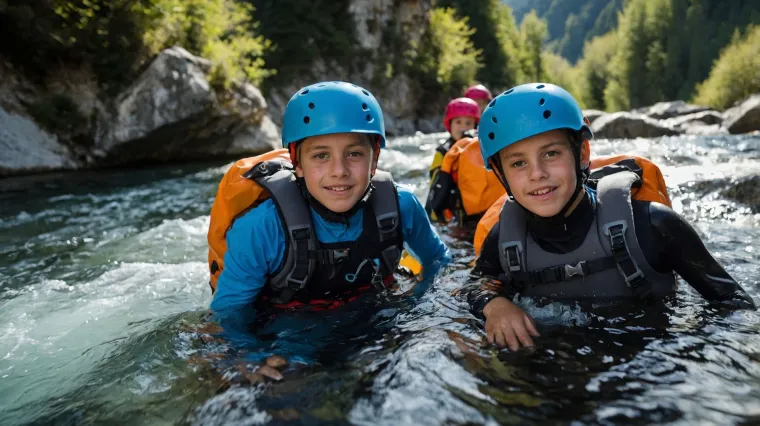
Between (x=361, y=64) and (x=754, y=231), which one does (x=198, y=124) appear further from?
(x=361, y=64)

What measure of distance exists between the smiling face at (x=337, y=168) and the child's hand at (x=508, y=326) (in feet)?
3.51

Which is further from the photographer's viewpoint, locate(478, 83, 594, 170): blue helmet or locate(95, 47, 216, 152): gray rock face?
locate(95, 47, 216, 152): gray rock face

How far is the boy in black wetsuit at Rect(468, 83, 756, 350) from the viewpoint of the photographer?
8.25ft

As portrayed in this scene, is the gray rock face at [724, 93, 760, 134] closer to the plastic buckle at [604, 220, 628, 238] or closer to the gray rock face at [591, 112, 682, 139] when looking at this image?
the gray rock face at [591, 112, 682, 139]

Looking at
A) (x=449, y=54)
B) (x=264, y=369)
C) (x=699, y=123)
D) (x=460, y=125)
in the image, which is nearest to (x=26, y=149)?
(x=460, y=125)

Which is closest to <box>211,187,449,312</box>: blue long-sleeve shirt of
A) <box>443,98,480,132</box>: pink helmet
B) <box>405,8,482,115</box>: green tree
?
<box>443,98,480,132</box>: pink helmet

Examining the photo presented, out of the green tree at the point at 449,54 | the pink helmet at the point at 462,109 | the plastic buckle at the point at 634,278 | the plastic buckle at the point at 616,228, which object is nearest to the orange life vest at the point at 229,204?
the plastic buckle at the point at 616,228

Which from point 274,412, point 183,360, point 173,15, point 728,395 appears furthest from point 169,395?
point 173,15

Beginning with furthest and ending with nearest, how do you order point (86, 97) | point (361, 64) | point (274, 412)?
point (361, 64)
point (86, 97)
point (274, 412)

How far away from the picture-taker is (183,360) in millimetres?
2660

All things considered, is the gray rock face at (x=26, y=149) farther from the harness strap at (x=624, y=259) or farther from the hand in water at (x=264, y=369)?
the harness strap at (x=624, y=259)

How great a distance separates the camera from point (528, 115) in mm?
2590

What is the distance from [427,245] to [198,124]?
421 inches

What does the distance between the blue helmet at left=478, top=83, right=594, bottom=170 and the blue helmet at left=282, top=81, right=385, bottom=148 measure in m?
0.68
